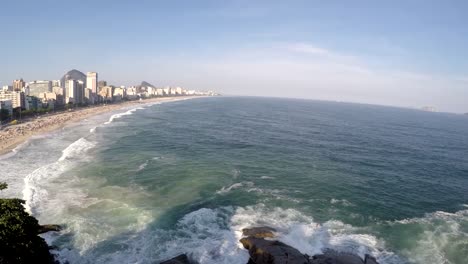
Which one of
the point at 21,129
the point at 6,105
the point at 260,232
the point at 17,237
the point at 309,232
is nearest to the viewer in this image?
the point at 17,237

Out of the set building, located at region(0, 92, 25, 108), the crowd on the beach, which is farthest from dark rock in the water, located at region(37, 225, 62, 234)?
building, located at region(0, 92, 25, 108)

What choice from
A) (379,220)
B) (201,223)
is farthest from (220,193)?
(379,220)

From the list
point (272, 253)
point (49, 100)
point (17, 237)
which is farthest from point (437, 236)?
point (49, 100)

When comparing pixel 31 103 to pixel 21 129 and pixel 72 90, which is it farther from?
pixel 21 129

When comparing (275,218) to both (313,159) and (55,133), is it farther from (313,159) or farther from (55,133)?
(55,133)

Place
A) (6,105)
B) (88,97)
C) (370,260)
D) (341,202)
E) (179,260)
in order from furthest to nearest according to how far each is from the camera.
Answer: (88,97), (6,105), (341,202), (370,260), (179,260)

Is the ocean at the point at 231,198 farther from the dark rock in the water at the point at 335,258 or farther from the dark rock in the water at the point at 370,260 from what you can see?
the dark rock in the water at the point at 335,258
